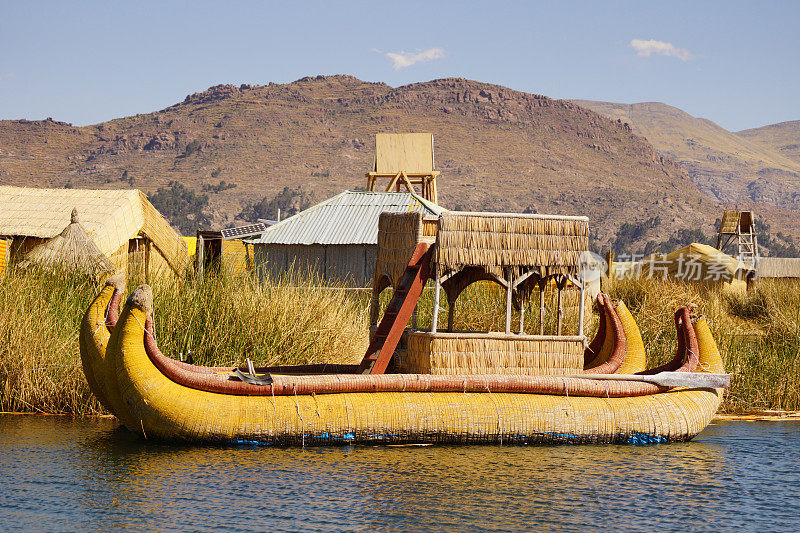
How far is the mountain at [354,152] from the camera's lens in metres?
118

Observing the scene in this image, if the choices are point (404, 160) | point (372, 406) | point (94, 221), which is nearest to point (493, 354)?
point (372, 406)

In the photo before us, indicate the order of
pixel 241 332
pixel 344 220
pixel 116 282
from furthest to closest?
pixel 344 220 < pixel 241 332 < pixel 116 282

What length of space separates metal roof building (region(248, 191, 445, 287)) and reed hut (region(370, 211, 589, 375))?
1219 cm

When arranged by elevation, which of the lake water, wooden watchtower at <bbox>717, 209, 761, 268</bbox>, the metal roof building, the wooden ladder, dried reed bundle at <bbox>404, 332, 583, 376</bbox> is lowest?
the lake water

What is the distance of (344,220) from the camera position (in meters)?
25.8

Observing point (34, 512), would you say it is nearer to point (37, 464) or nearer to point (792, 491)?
point (37, 464)

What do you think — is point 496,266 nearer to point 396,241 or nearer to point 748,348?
point 396,241

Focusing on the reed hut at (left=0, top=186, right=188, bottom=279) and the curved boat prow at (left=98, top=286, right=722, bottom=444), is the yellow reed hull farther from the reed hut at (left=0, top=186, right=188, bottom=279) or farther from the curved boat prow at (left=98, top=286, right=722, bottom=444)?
the reed hut at (left=0, top=186, right=188, bottom=279)

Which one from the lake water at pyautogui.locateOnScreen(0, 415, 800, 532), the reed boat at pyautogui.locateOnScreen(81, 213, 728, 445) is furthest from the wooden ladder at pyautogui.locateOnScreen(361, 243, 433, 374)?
the lake water at pyautogui.locateOnScreen(0, 415, 800, 532)

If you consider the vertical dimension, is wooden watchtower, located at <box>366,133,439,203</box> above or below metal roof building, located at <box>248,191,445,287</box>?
above

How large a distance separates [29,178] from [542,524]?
12449 centimetres

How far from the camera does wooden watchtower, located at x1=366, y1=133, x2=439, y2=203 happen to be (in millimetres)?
30525

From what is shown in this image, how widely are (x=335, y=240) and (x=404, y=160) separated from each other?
22.4 feet

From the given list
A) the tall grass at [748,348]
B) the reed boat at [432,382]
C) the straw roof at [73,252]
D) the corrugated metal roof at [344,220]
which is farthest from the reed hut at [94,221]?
the reed boat at [432,382]
